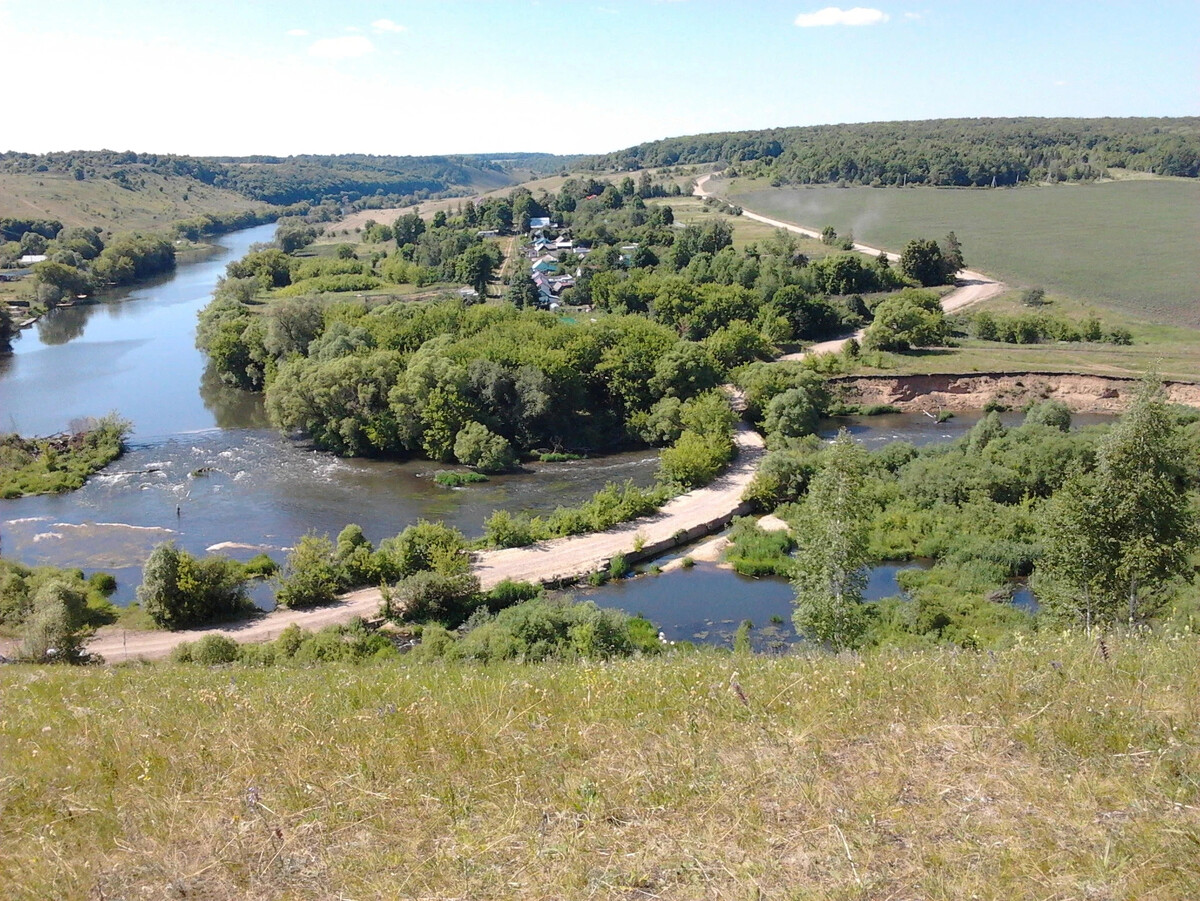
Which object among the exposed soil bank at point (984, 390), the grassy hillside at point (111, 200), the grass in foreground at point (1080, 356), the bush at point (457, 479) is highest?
the grassy hillside at point (111, 200)

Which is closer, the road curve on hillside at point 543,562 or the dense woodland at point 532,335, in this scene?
the road curve on hillside at point 543,562

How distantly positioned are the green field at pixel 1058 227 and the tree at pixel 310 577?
191 feet

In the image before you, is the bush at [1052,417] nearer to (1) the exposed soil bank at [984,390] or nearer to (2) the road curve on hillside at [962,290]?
(1) the exposed soil bank at [984,390]

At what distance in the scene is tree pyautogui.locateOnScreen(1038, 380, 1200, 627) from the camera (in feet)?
46.1

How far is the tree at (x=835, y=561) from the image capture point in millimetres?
15719

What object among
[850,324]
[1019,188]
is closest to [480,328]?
[850,324]

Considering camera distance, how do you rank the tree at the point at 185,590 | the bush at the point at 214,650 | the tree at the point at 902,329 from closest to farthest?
the bush at the point at 214,650
the tree at the point at 185,590
the tree at the point at 902,329

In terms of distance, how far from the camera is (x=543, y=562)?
89.5ft

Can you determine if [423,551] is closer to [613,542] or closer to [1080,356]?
[613,542]

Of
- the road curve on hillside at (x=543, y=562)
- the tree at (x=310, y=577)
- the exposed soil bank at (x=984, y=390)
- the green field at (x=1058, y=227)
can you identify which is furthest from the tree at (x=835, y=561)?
the green field at (x=1058, y=227)

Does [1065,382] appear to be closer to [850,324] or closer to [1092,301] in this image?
[850,324]

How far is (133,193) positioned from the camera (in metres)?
134

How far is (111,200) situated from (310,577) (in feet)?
422

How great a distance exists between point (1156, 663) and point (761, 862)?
460cm
